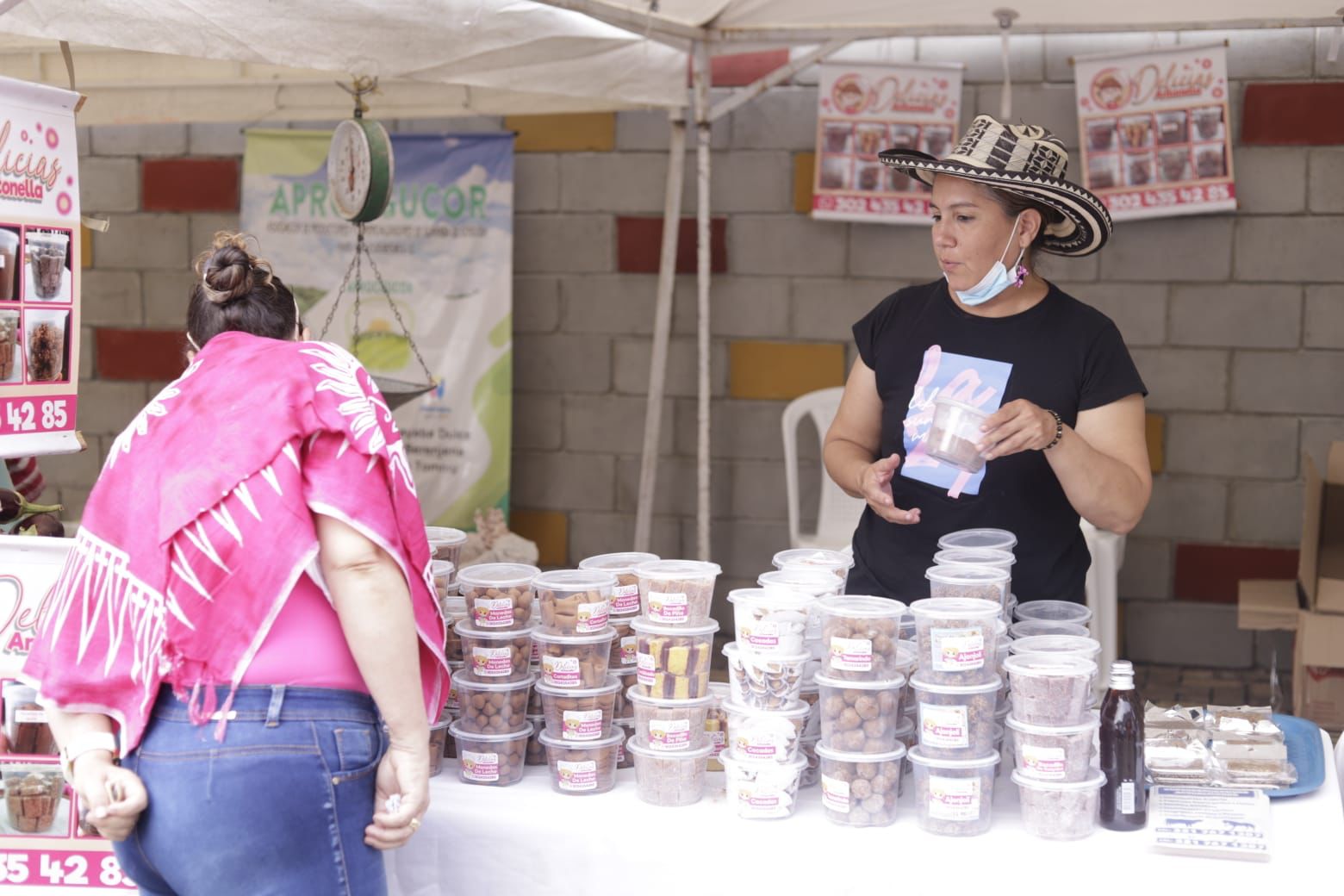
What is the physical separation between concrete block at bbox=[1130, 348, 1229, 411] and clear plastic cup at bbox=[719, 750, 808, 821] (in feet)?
10.9

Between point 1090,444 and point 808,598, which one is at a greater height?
point 1090,444

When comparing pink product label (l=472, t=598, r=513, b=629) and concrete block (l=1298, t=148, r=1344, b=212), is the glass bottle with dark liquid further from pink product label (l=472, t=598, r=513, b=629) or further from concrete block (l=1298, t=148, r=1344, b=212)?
concrete block (l=1298, t=148, r=1344, b=212)

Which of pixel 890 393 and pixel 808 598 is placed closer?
pixel 808 598

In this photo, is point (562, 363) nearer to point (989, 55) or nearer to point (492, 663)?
point (989, 55)

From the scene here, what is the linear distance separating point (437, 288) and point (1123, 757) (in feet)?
12.4

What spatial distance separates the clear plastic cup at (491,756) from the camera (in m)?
2.20

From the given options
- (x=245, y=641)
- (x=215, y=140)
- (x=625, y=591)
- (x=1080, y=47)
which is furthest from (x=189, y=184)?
(x=245, y=641)

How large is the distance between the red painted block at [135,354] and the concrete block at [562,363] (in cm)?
153

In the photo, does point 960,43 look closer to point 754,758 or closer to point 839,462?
point 839,462

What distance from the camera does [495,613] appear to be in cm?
221

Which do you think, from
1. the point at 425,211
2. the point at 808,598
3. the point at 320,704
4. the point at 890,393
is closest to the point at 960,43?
the point at 425,211

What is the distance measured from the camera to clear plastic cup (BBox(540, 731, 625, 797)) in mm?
2162

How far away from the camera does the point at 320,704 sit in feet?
5.61

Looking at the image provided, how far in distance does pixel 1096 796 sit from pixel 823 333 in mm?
3357
